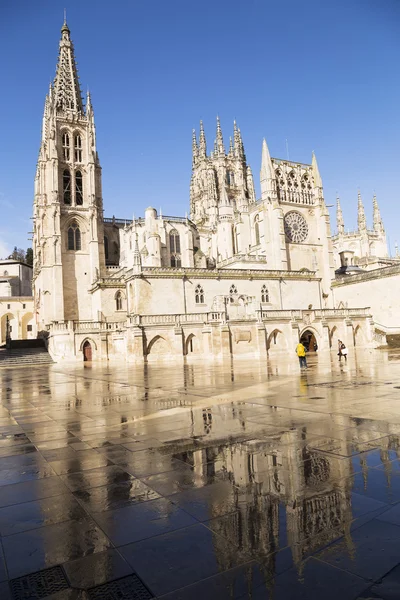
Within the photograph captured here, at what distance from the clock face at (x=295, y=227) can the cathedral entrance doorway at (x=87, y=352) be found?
28.5 meters

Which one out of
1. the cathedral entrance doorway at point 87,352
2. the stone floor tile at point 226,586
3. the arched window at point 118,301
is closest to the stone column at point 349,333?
the arched window at point 118,301

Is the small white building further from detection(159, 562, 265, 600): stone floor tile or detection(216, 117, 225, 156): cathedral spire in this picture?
detection(159, 562, 265, 600): stone floor tile

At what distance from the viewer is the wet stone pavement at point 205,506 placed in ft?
9.05

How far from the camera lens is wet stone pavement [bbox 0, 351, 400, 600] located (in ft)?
9.05

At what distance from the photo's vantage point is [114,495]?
434 cm

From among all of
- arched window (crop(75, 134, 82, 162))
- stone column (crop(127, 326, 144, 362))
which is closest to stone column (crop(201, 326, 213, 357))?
stone column (crop(127, 326, 144, 362))

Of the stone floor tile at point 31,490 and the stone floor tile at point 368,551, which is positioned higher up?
the stone floor tile at point 31,490


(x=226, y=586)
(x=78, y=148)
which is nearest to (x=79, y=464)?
(x=226, y=586)

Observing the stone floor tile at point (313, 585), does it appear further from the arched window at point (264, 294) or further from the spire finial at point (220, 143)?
the spire finial at point (220, 143)

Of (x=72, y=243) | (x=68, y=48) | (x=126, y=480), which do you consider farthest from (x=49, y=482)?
(x=68, y=48)

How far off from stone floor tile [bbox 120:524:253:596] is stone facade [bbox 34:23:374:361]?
29741 millimetres

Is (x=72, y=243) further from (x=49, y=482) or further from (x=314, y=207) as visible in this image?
(x=49, y=482)

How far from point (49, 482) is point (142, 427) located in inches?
112

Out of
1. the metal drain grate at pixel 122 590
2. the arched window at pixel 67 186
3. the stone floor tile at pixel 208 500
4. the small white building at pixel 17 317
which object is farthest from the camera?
the small white building at pixel 17 317
